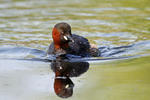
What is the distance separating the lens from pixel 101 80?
21.7 feet

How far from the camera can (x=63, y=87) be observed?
6395 millimetres

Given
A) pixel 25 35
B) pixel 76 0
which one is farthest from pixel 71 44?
pixel 76 0

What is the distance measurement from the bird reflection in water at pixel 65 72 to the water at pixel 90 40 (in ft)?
0.32

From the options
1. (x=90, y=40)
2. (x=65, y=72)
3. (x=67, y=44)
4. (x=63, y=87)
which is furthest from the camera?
(x=90, y=40)

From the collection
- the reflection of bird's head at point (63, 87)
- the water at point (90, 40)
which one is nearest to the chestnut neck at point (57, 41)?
the water at point (90, 40)

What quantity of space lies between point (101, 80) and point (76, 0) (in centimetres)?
892

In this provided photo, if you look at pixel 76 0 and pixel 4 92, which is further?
pixel 76 0

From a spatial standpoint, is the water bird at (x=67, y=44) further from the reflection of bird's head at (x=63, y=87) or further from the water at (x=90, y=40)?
the reflection of bird's head at (x=63, y=87)

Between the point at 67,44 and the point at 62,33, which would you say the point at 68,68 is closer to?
the point at 62,33

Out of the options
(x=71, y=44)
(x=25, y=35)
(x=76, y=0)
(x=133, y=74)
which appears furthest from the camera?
(x=76, y=0)

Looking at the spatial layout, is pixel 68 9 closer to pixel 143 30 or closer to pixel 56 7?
pixel 56 7

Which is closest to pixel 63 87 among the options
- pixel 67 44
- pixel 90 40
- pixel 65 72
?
pixel 65 72

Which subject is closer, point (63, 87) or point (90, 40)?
point (63, 87)

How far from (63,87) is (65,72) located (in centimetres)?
111
